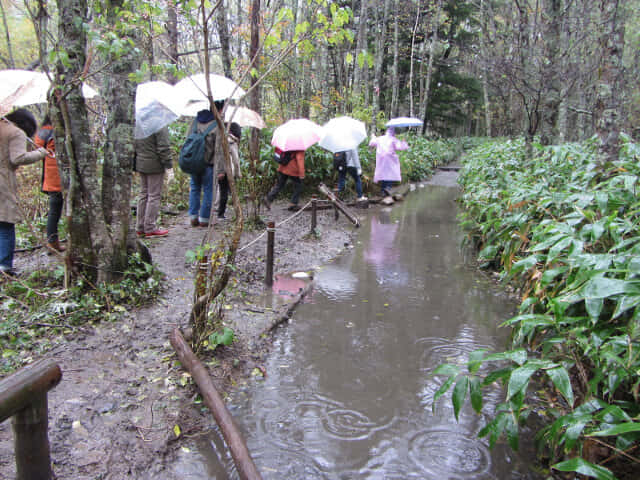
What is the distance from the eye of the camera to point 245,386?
365 cm

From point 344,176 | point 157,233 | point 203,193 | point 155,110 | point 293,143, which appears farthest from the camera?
point 344,176

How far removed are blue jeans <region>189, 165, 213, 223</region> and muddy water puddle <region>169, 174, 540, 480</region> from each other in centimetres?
A: 250

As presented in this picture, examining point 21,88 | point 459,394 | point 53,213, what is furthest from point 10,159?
point 459,394

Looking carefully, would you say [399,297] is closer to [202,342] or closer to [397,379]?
[397,379]

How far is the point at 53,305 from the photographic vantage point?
13.2 ft

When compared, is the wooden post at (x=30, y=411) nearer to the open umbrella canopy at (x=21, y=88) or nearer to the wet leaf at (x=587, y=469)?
the wet leaf at (x=587, y=469)

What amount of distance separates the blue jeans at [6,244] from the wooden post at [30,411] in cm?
328

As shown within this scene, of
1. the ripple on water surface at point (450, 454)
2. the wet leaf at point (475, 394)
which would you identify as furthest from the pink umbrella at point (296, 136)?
the wet leaf at point (475, 394)

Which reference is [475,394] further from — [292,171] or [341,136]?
[341,136]

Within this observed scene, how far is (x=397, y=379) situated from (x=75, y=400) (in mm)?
2567

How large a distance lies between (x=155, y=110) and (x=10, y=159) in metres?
1.96

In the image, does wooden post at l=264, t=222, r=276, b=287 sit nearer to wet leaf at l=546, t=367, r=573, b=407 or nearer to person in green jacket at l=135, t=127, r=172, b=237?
person in green jacket at l=135, t=127, r=172, b=237

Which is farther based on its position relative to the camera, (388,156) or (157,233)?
(388,156)

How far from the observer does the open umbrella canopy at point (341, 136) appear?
9.85 m
